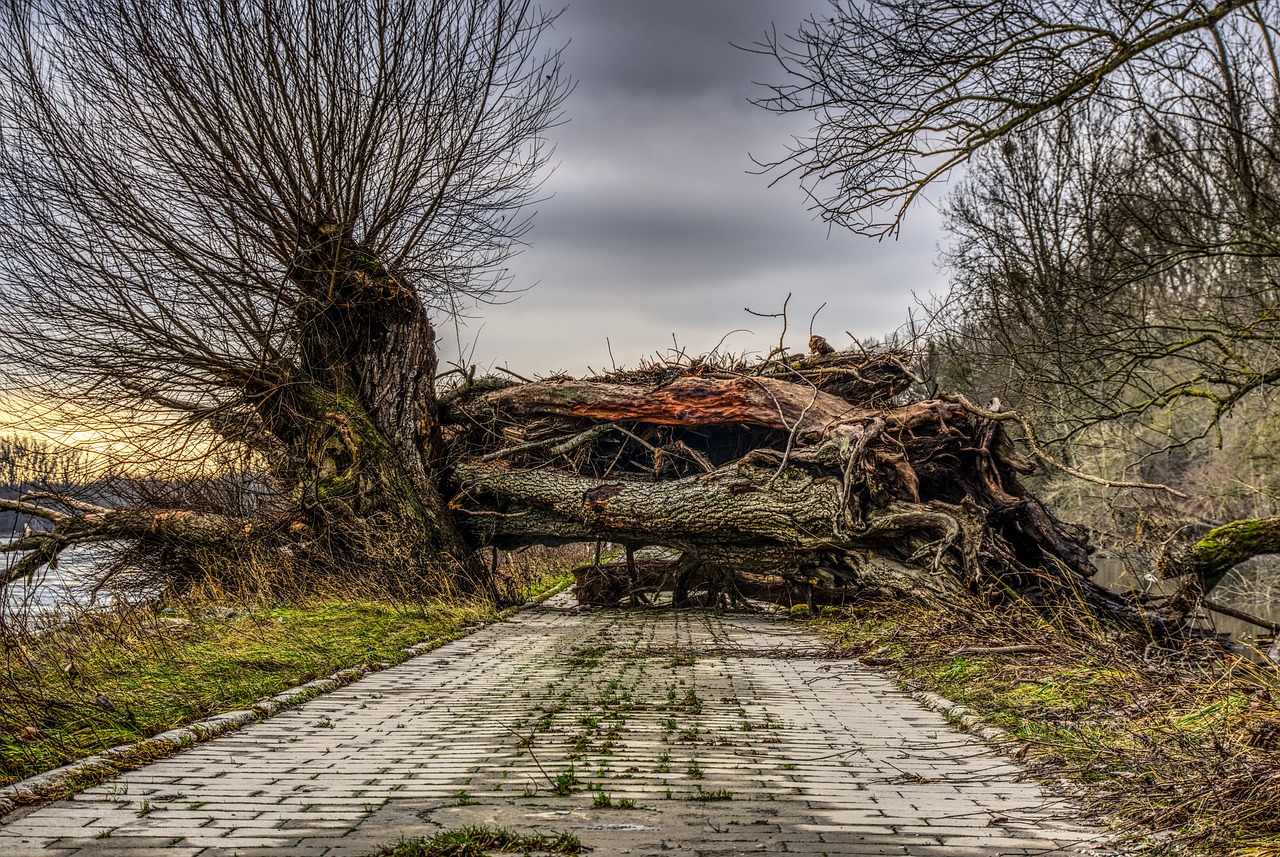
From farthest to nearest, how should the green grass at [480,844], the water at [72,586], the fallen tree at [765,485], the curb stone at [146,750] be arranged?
1. the fallen tree at [765,485]
2. the water at [72,586]
3. the curb stone at [146,750]
4. the green grass at [480,844]

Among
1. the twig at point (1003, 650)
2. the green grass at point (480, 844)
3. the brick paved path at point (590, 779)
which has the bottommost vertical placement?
the brick paved path at point (590, 779)

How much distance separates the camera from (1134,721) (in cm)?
521

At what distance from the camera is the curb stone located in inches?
174

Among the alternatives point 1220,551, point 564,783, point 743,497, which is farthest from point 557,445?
point 564,783

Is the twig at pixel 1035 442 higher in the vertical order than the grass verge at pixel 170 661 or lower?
higher

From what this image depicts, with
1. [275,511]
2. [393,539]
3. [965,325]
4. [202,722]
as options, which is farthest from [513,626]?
[965,325]

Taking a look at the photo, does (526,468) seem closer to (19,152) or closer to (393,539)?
(393,539)

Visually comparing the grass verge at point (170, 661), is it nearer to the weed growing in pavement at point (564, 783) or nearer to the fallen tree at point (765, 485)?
the weed growing in pavement at point (564, 783)

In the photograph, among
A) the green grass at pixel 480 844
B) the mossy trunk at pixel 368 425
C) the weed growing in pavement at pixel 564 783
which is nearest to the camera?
the green grass at pixel 480 844

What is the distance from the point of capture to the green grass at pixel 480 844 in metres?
3.61

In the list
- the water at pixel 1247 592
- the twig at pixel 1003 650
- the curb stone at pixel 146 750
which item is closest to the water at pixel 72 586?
the curb stone at pixel 146 750

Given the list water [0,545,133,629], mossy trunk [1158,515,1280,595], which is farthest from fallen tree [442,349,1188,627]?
water [0,545,133,629]

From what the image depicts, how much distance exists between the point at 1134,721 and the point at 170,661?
729cm

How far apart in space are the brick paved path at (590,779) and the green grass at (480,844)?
122 millimetres
